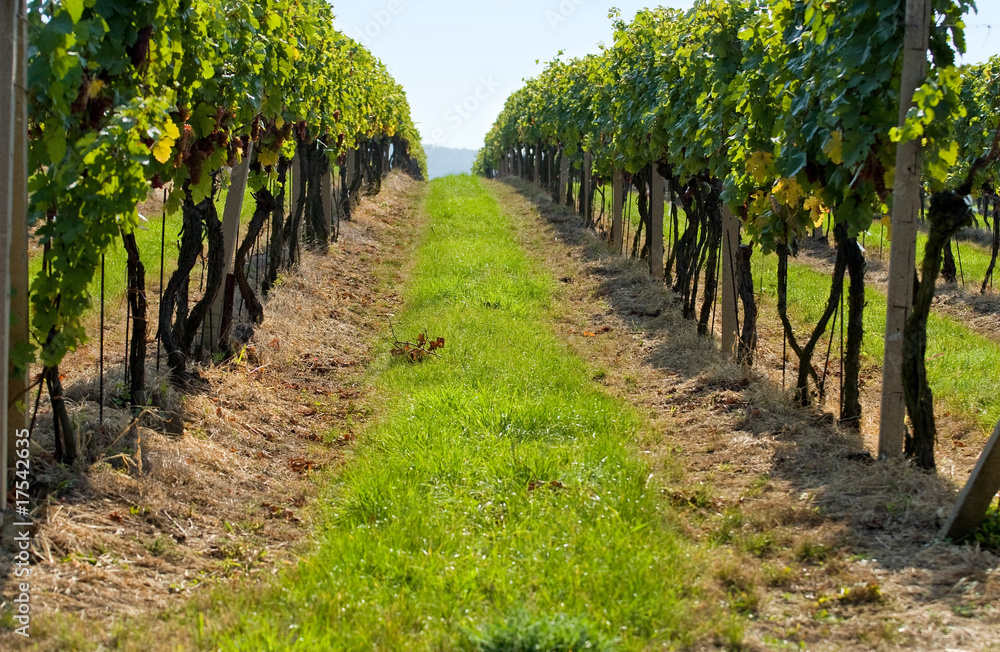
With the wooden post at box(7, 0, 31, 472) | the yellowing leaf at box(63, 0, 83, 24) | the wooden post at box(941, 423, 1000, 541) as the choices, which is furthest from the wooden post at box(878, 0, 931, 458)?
the wooden post at box(7, 0, 31, 472)

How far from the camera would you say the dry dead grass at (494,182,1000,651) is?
331cm

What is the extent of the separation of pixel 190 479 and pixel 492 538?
174cm

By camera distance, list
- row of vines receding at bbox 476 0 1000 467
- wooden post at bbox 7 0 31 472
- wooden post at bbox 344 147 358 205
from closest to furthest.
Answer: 1. wooden post at bbox 7 0 31 472
2. row of vines receding at bbox 476 0 1000 467
3. wooden post at bbox 344 147 358 205

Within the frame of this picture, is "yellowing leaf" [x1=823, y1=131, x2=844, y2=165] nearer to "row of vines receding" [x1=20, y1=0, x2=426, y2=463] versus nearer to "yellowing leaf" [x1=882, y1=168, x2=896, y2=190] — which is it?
"yellowing leaf" [x1=882, y1=168, x2=896, y2=190]

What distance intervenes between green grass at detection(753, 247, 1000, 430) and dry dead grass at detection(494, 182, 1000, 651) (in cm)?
52

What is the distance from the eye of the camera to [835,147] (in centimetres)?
502

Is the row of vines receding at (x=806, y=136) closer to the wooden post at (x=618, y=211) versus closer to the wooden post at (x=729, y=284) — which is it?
the wooden post at (x=729, y=284)

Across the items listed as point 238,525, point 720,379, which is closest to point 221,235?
point 238,525

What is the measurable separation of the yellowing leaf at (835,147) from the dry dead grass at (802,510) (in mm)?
1731

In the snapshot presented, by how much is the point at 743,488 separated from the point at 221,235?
14.2 ft

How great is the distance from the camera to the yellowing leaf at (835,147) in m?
5.00

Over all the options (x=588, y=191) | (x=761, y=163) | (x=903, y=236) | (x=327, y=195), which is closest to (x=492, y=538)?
(x=903, y=236)

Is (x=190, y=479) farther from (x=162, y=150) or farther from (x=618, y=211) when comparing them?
(x=618, y=211)

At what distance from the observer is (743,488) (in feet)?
16.0
